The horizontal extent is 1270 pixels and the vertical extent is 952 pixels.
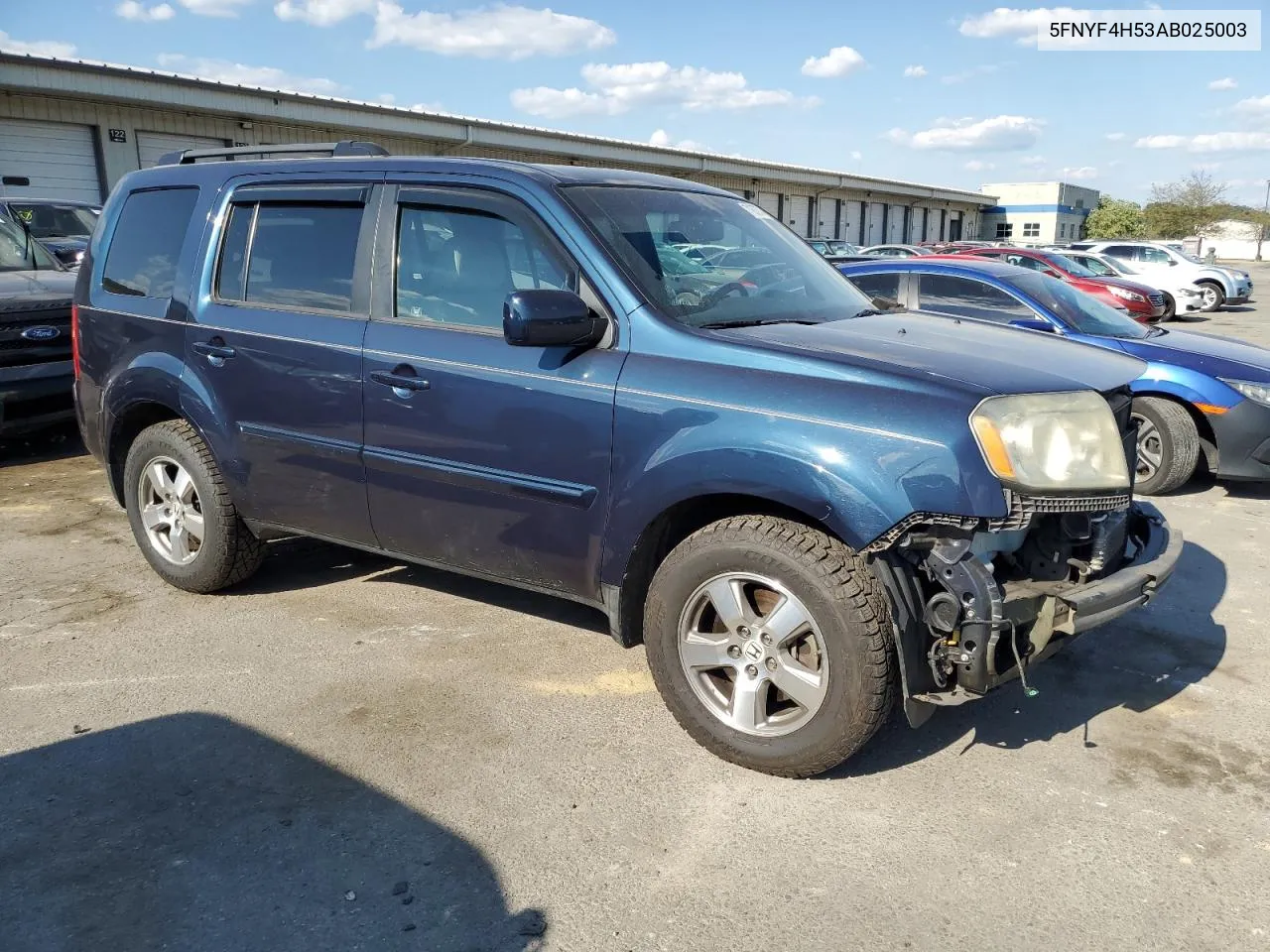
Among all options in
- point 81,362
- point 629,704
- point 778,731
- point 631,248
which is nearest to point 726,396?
point 631,248

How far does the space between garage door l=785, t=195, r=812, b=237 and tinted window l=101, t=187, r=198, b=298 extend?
43238mm

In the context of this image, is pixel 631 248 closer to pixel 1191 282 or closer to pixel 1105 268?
pixel 1105 268

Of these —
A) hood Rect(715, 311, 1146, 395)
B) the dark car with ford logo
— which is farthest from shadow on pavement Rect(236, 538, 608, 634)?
the dark car with ford logo

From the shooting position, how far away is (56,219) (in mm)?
13297

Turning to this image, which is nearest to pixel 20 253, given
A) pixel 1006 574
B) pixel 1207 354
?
pixel 1006 574

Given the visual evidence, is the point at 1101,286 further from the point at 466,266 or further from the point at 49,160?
the point at 49,160

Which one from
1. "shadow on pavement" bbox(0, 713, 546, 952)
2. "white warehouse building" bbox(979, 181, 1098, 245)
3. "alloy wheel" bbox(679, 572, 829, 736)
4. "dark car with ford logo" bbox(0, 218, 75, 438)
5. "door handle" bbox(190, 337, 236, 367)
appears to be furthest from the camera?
"white warehouse building" bbox(979, 181, 1098, 245)

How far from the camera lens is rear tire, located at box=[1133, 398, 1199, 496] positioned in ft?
21.6

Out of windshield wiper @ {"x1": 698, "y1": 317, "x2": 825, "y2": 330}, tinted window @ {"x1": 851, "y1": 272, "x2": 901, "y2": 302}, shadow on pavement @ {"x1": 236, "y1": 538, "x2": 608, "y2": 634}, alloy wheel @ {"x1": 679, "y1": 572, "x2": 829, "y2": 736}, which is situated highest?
tinted window @ {"x1": 851, "y1": 272, "x2": 901, "y2": 302}

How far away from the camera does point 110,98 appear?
1977cm

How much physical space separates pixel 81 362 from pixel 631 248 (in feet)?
10.2

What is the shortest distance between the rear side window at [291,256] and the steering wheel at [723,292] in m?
1.42

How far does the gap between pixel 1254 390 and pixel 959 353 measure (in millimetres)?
4184

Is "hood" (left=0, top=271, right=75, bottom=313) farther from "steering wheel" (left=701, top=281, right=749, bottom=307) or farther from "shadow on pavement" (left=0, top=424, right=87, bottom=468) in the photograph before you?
"steering wheel" (left=701, top=281, right=749, bottom=307)
